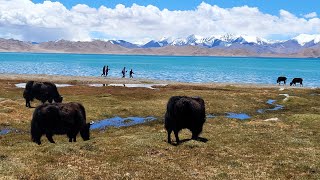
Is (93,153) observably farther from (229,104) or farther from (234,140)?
(229,104)

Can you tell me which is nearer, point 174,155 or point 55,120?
point 174,155

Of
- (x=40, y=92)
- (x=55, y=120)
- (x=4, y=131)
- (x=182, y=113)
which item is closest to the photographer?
(x=55, y=120)

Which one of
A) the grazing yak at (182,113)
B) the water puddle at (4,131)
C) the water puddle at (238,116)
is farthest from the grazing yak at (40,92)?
the grazing yak at (182,113)

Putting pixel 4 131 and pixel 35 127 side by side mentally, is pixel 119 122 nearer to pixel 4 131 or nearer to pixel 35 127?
pixel 4 131

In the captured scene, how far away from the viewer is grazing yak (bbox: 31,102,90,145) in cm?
2527

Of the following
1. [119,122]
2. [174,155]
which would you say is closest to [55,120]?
[174,155]

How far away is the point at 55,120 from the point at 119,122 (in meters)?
16.4

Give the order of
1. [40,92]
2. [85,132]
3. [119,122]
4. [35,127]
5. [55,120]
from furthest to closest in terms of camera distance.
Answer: [40,92] → [119,122] → [85,132] → [35,127] → [55,120]

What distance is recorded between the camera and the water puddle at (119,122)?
3975 cm

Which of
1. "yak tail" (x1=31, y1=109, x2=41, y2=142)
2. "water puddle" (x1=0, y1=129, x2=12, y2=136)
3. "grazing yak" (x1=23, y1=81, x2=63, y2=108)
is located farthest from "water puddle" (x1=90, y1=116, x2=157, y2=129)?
"yak tail" (x1=31, y1=109, x2=41, y2=142)

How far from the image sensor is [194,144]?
83.4ft

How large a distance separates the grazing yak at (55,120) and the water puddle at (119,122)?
39.9 ft

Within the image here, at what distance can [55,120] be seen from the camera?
25.4 m

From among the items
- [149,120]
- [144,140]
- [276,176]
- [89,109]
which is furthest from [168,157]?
[89,109]
